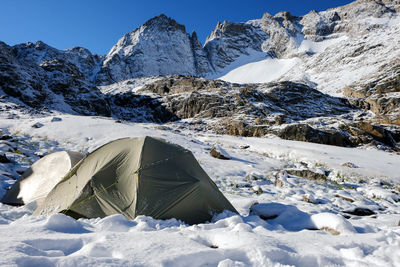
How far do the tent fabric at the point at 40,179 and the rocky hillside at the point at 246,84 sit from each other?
23.4 meters

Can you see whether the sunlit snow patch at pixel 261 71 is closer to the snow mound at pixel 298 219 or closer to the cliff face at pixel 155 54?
the cliff face at pixel 155 54

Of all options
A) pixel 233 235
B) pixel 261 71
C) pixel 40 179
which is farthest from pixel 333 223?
pixel 261 71

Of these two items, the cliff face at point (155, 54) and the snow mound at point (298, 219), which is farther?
the cliff face at point (155, 54)

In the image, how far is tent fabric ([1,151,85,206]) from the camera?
546 cm

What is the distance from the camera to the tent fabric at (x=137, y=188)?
4.47 metres

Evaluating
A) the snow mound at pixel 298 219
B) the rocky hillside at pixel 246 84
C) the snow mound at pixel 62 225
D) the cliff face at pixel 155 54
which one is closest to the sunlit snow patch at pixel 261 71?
the rocky hillside at pixel 246 84

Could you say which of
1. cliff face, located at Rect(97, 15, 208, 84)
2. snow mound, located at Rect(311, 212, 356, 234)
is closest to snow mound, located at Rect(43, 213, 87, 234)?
snow mound, located at Rect(311, 212, 356, 234)

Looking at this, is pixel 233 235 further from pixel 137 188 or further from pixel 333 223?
pixel 137 188

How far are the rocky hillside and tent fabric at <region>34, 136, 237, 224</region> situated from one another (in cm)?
2221

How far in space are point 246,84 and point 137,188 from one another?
177 ft

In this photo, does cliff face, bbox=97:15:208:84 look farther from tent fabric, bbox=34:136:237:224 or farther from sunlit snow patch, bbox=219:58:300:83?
tent fabric, bbox=34:136:237:224

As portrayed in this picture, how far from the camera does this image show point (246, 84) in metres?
55.1

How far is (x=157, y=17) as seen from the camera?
12231 cm

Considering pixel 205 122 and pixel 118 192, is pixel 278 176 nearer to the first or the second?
pixel 118 192
